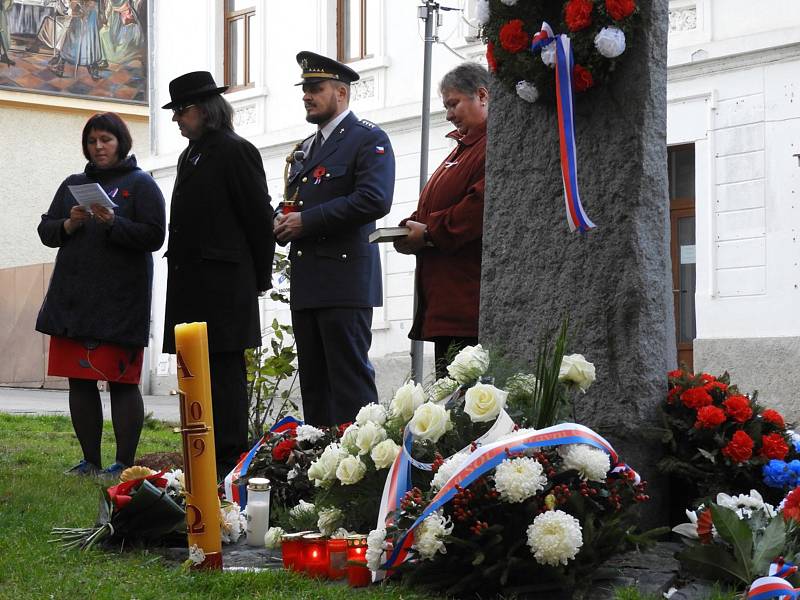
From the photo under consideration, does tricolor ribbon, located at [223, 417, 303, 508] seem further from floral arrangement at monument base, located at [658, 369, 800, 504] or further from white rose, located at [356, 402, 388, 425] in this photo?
floral arrangement at monument base, located at [658, 369, 800, 504]

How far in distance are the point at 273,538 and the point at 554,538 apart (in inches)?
52.0

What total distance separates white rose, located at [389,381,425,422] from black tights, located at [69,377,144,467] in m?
2.73

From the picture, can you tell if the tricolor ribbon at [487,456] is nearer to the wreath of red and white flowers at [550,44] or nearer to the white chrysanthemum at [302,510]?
the white chrysanthemum at [302,510]

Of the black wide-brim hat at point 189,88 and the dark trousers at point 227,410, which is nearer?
the dark trousers at point 227,410

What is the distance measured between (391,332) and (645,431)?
1095cm

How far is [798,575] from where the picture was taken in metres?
3.55

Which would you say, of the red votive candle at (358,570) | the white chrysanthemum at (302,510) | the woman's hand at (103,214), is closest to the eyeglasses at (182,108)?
the woman's hand at (103,214)

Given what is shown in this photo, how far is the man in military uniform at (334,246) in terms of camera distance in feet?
18.8

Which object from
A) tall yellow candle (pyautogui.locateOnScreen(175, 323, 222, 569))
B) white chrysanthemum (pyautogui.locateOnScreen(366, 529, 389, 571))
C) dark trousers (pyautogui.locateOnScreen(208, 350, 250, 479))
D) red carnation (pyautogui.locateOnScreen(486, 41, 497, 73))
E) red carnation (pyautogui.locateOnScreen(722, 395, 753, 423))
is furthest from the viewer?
dark trousers (pyautogui.locateOnScreen(208, 350, 250, 479))

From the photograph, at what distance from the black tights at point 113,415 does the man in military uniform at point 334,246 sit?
1205 millimetres

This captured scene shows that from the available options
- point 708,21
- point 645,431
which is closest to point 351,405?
point 645,431

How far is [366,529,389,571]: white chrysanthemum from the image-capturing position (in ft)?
12.4

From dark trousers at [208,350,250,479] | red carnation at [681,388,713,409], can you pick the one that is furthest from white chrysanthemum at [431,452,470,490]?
dark trousers at [208,350,250,479]

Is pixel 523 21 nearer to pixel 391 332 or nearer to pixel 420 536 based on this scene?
pixel 420 536
